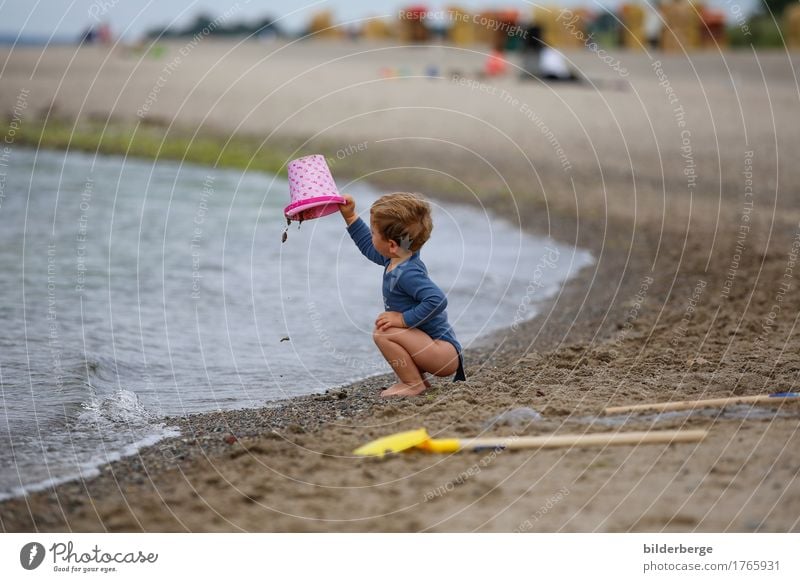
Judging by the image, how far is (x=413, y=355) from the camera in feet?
20.5

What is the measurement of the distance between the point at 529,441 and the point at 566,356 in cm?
232

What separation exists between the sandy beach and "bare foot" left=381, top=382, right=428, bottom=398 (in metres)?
0.11

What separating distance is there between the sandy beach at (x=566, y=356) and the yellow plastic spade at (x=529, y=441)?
6cm

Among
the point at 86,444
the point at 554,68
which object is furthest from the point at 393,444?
A: the point at 554,68

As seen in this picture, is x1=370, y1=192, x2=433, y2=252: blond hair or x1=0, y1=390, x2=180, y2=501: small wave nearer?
x1=0, y1=390, x2=180, y2=501: small wave

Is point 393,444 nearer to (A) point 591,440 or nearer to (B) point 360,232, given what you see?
(A) point 591,440

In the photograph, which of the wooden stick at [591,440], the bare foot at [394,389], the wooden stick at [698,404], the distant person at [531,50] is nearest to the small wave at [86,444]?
the bare foot at [394,389]

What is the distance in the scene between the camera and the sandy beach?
4406 mm

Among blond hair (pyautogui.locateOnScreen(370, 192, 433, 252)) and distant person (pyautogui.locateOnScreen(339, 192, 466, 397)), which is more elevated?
blond hair (pyautogui.locateOnScreen(370, 192, 433, 252))

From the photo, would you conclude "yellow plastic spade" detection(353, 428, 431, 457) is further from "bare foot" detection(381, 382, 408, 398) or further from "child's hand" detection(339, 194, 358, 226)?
"child's hand" detection(339, 194, 358, 226)

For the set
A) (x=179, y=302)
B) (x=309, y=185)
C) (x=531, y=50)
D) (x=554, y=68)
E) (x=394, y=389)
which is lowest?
(x=394, y=389)

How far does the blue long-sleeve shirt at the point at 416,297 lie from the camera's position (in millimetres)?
6113

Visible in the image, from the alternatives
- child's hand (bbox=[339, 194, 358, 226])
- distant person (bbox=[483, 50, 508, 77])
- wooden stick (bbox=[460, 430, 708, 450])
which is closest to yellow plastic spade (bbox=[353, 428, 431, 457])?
wooden stick (bbox=[460, 430, 708, 450])
